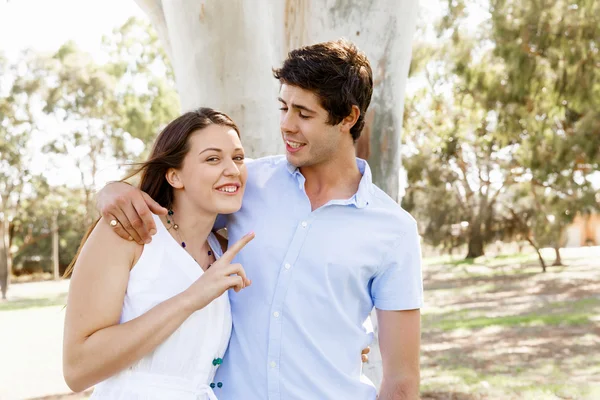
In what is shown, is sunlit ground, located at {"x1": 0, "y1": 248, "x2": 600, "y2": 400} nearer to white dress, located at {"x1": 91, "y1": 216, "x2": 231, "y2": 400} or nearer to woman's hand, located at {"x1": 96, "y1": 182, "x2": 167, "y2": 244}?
white dress, located at {"x1": 91, "y1": 216, "x2": 231, "y2": 400}

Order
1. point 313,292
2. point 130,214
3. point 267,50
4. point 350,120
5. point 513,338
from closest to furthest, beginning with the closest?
point 130,214 → point 313,292 → point 350,120 → point 267,50 → point 513,338

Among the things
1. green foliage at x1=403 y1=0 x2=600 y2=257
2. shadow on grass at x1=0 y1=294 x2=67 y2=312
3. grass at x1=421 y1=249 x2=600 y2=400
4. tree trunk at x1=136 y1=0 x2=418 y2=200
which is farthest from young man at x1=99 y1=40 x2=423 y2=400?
shadow on grass at x1=0 y1=294 x2=67 y2=312

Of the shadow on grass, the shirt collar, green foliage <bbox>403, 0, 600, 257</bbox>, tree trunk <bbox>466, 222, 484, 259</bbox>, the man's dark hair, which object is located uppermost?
green foliage <bbox>403, 0, 600, 257</bbox>

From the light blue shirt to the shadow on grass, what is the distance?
2089 centimetres

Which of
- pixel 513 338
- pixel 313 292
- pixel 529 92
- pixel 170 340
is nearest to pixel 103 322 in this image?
pixel 170 340

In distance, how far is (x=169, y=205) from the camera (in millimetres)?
2488

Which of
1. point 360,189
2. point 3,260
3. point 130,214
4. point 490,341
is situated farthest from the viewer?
point 3,260

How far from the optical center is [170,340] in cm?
227

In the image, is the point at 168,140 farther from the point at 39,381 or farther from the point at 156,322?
the point at 39,381

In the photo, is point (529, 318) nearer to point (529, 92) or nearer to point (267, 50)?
point (529, 92)

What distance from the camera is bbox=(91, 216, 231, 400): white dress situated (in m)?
2.23

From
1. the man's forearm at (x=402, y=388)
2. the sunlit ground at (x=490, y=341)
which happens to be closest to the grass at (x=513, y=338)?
the sunlit ground at (x=490, y=341)

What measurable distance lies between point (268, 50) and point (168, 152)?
168cm

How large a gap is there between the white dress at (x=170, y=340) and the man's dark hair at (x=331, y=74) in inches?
26.0
